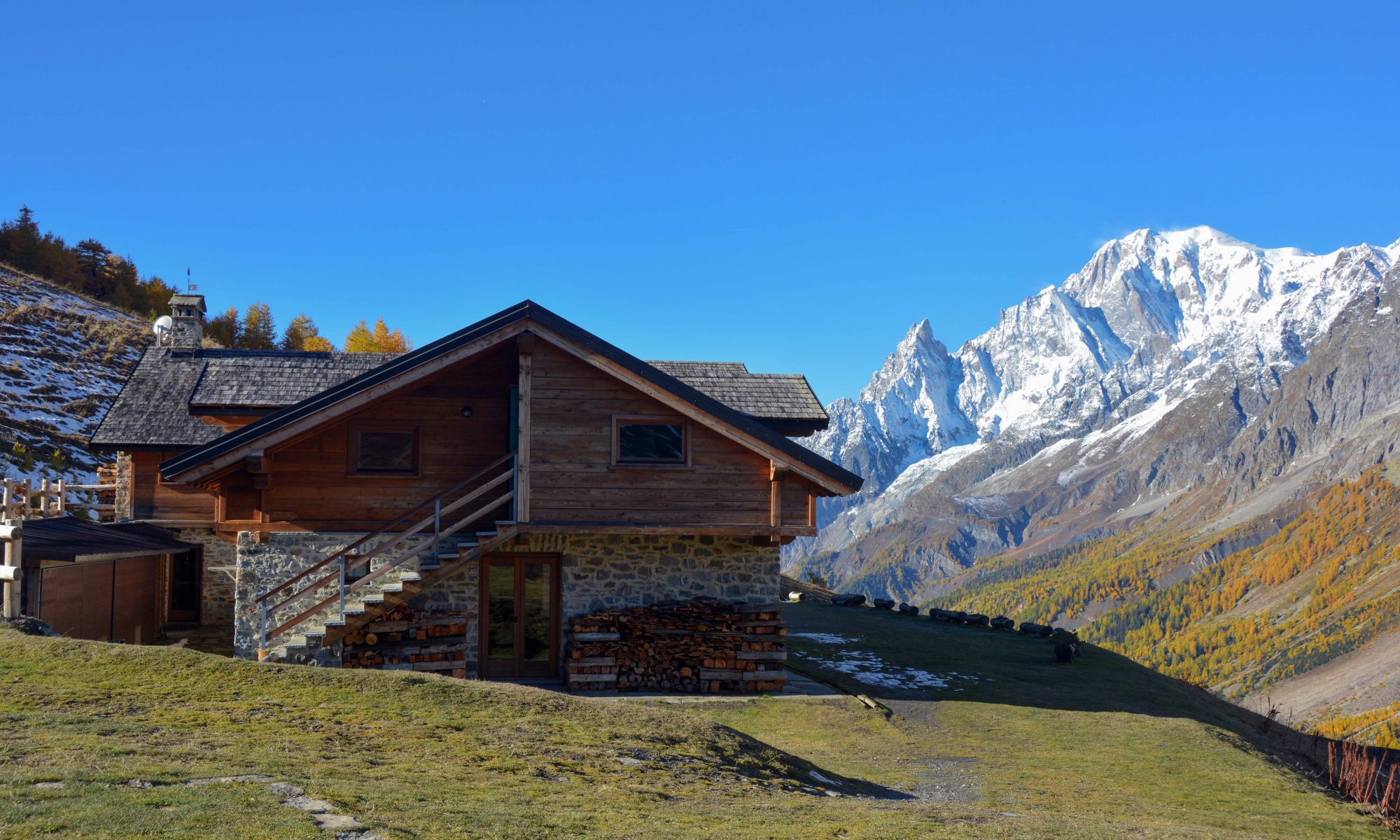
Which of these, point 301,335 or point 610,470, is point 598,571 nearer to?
point 610,470

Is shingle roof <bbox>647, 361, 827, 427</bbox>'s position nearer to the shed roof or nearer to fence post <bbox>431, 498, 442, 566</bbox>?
fence post <bbox>431, 498, 442, 566</bbox>

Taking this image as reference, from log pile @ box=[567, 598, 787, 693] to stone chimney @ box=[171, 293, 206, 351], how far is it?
19.1m

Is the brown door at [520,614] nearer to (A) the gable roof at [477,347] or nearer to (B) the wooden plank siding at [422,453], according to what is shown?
(B) the wooden plank siding at [422,453]

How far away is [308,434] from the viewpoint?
72.1 feet

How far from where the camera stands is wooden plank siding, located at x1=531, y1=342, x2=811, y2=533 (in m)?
22.2

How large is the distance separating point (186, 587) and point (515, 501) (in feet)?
43.6

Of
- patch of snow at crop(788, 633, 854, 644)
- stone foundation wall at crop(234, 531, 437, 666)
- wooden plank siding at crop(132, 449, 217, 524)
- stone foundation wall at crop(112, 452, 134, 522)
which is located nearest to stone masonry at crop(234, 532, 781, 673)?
stone foundation wall at crop(234, 531, 437, 666)

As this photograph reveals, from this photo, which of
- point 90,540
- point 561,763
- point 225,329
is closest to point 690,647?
point 561,763

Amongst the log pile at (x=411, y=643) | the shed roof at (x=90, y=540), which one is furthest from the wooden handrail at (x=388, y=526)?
the shed roof at (x=90, y=540)

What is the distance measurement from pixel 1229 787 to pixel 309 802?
14132mm

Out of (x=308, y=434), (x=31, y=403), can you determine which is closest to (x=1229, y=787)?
(x=308, y=434)

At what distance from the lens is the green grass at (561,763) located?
30.1 ft

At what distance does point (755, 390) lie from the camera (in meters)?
28.5

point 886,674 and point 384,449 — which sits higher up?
point 384,449
